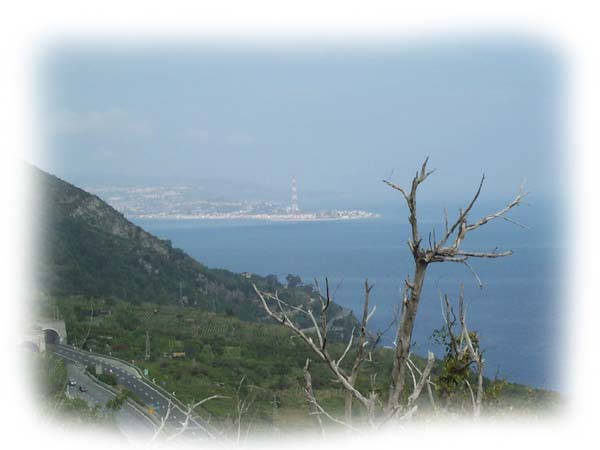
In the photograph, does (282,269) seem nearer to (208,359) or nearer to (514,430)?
(208,359)

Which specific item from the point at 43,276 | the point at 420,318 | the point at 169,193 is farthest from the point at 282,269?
the point at 169,193

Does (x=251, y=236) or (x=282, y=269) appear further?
(x=251, y=236)

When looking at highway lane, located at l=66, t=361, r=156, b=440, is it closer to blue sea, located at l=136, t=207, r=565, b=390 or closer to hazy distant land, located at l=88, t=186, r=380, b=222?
blue sea, located at l=136, t=207, r=565, b=390

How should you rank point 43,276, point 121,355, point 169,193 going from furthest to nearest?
point 169,193, point 43,276, point 121,355

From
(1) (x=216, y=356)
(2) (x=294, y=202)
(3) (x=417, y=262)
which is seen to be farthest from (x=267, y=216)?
(3) (x=417, y=262)

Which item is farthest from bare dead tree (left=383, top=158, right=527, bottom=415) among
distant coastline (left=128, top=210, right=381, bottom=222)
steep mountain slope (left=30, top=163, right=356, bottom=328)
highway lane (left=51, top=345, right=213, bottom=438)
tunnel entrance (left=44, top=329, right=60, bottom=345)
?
distant coastline (left=128, top=210, right=381, bottom=222)

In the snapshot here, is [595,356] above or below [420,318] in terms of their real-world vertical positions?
above

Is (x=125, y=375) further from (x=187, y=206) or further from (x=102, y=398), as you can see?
(x=187, y=206)
